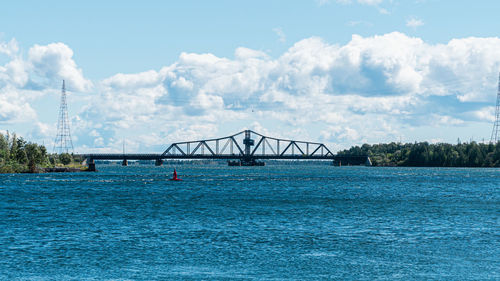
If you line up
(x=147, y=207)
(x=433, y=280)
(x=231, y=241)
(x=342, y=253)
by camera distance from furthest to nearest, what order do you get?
(x=147, y=207)
(x=231, y=241)
(x=342, y=253)
(x=433, y=280)

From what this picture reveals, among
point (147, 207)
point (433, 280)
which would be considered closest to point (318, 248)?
point (433, 280)

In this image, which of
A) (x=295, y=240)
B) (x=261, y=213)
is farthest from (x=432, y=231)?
(x=261, y=213)

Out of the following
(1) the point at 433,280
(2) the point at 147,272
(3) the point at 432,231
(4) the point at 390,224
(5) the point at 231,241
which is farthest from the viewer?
(4) the point at 390,224

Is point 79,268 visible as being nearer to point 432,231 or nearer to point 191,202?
point 432,231

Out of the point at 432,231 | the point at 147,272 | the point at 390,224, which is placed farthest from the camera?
the point at 390,224

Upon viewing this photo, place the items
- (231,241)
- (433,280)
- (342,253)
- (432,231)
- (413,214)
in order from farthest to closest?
(413,214) < (432,231) < (231,241) < (342,253) < (433,280)

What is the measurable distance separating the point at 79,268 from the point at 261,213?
1277 inches

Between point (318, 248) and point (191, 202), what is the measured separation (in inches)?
1699

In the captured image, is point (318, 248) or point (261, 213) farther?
point (261, 213)

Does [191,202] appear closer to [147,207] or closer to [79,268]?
[147,207]

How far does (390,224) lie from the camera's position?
50312mm

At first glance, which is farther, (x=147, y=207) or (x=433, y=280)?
(x=147, y=207)

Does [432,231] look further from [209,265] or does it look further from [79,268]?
[79,268]

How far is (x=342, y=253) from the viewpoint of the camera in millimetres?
34656
